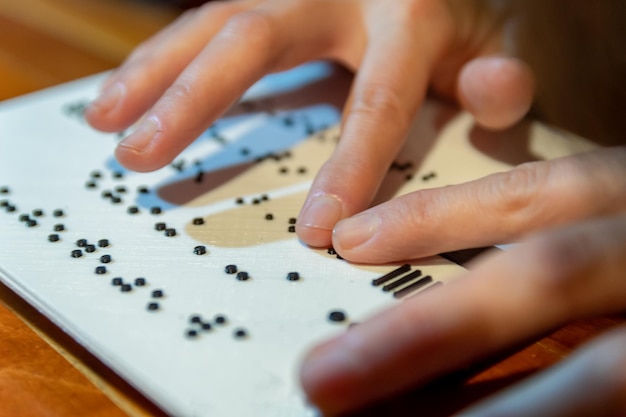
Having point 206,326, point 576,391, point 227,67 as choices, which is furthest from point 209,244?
point 576,391

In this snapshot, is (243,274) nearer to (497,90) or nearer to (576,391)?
(576,391)

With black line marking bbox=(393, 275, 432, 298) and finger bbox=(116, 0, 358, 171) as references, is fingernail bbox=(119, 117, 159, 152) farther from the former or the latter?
black line marking bbox=(393, 275, 432, 298)

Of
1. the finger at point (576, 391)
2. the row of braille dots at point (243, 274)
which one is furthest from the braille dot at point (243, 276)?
the finger at point (576, 391)

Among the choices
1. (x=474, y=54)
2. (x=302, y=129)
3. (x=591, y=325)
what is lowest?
(x=591, y=325)

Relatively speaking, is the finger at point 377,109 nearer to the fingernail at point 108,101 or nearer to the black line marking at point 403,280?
the black line marking at point 403,280

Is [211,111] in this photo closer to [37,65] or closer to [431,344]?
[431,344]

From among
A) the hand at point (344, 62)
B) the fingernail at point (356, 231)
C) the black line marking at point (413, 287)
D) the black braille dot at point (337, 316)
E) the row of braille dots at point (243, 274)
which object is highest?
the hand at point (344, 62)

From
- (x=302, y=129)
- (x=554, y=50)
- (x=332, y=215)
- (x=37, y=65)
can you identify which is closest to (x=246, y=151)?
(x=302, y=129)
